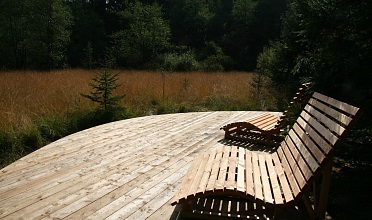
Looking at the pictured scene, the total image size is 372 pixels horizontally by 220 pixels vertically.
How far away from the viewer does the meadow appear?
4742mm

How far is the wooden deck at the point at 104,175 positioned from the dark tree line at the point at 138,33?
7877 mm

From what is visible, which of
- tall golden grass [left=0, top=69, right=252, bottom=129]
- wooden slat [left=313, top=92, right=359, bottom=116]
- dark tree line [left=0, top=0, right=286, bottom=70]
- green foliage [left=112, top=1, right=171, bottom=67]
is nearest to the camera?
wooden slat [left=313, top=92, right=359, bottom=116]

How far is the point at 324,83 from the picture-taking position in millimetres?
3385

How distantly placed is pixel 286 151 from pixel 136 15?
73.0ft

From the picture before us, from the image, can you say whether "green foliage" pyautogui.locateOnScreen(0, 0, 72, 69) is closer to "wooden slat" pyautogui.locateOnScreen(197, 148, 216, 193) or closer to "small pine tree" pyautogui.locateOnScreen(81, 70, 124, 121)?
"small pine tree" pyautogui.locateOnScreen(81, 70, 124, 121)

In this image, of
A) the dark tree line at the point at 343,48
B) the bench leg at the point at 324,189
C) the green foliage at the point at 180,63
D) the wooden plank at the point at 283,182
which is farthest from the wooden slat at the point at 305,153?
the green foliage at the point at 180,63

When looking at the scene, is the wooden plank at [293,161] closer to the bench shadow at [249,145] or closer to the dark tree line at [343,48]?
the dark tree line at [343,48]

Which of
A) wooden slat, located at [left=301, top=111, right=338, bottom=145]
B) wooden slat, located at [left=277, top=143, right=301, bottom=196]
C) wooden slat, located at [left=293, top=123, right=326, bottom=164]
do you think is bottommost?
wooden slat, located at [left=277, top=143, right=301, bottom=196]

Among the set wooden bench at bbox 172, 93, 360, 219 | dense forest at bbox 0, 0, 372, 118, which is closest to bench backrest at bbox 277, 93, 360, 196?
wooden bench at bbox 172, 93, 360, 219

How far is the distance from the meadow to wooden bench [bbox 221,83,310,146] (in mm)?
2863

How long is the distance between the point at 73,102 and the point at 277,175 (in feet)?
16.8

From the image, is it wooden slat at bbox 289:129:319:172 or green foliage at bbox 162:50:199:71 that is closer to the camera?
wooden slat at bbox 289:129:319:172

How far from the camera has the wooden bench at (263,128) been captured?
13.3 feet

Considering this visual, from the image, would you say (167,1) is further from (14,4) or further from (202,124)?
(202,124)
